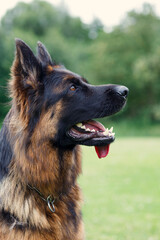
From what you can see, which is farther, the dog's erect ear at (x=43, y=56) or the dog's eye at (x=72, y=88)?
the dog's erect ear at (x=43, y=56)

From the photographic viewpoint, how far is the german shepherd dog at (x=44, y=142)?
3.13 meters

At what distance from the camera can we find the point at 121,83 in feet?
144

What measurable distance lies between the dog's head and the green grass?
3.35 meters

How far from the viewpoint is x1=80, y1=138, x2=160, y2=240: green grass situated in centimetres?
646

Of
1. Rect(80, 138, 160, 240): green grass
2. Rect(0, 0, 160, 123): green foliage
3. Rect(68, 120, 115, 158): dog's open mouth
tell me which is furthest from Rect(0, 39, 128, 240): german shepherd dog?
Rect(0, 0, 160, 123): green foliage

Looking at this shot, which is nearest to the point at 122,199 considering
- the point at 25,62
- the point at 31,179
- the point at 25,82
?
the point at 31,179

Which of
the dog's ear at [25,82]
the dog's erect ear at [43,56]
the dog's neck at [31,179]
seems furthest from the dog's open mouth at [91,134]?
the dog's erect ear at [43,56]

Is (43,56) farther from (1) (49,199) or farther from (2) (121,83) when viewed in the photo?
(2) (121,83)

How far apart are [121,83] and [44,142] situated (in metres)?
41.7

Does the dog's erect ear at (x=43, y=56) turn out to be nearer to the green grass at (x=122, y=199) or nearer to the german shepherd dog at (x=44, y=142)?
the german shepherd dog at (x=44, y=142)

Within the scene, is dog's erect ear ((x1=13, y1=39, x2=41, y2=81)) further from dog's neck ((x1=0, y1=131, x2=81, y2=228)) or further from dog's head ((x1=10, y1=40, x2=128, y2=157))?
dog's neck ((x1=0, y1=131, x2=81, y2=228))

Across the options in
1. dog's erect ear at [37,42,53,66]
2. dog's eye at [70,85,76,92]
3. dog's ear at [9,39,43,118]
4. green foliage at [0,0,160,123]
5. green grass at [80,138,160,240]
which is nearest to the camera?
dog's ear at [9,39,43,118]

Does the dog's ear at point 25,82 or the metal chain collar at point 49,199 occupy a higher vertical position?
the dog's ear at point 25,82

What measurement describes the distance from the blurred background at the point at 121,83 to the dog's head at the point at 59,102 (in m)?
0.33
